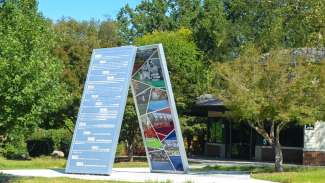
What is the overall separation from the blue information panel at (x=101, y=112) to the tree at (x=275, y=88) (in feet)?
13.1

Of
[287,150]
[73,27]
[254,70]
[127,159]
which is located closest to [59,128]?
[127,159]

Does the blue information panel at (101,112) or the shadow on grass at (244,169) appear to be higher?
the blue information panel at (101,112)

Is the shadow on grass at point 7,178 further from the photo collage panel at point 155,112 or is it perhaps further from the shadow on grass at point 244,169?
the shadow on grass at point 244,169

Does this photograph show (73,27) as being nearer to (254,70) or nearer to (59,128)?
(59,128)

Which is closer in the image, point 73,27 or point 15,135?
point 15,135

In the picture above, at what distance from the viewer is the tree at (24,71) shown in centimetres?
1823

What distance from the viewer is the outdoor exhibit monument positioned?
76.3 feet

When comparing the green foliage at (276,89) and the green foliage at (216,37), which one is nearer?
the green foliage at (276,89)

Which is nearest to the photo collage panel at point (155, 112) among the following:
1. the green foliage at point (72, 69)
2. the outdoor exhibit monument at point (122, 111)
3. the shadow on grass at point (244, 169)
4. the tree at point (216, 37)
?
→ the outdoor exhibit monument at point (122, 111)

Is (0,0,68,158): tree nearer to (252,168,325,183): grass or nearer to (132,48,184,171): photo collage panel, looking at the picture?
(132,48,184,171): photo collage panel

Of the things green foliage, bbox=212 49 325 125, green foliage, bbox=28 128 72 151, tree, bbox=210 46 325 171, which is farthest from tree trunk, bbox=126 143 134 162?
green foliage, bbox=212 49 325 125

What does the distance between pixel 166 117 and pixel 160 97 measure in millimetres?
794

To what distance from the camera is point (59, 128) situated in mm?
37125

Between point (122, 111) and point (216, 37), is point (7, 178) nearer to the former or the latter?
point (122, 111)
